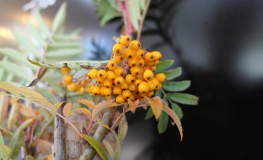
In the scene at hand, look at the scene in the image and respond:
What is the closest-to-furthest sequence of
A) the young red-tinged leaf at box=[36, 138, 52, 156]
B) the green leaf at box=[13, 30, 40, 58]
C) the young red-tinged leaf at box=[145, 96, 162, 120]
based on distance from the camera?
the young red-tinged leaf at box=[145, 96, 162, 120] → the young red-tinged leaf at box=[36, 138, 52, 156] → the green leaf at box=[13, 30, 40, 58]

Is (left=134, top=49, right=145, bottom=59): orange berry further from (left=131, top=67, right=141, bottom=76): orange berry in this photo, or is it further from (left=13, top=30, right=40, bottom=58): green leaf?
(left=13, top=30, right=40, bottom=58): green leaf

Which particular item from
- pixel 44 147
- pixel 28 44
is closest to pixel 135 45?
pixel 44 147

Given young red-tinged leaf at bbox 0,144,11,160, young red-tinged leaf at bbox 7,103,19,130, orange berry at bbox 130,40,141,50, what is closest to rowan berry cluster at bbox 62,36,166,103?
orange berry at bbox 130,40,141,50

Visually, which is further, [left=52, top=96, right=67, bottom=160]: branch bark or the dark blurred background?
the dark blurred background

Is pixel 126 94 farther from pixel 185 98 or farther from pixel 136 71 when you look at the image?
pixel 185 98

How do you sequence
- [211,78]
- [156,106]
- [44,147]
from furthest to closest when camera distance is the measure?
[211,78] → [44,147] → [156,106]

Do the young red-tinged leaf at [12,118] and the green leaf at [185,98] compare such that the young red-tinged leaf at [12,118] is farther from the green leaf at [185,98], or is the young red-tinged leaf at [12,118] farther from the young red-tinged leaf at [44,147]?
the green leaf at [185,98]
